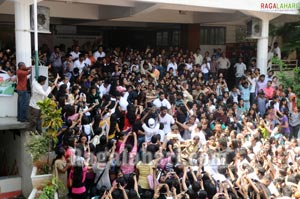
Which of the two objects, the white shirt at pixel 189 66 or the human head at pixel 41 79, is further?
the white shirt at pixel 189 66

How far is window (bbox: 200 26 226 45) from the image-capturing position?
18.5m

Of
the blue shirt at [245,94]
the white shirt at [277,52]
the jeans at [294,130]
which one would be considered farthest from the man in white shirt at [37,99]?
the white shirt at [277,52]

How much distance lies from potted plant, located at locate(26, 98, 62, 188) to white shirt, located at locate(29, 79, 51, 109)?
516mm

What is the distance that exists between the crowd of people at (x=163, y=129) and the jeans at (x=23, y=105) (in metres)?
0.02

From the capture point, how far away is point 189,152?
332 inches

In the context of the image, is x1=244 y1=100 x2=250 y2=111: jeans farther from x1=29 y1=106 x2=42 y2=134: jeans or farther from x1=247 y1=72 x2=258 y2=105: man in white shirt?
x1=29 y1=106 x2=42 y2=134: jeans

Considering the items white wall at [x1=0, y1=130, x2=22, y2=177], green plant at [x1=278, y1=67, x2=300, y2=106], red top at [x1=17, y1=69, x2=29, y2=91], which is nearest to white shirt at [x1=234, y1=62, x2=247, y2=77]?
green plant at [x1=278, y1=67, x2=300, y2=106]

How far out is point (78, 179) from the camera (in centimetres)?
744

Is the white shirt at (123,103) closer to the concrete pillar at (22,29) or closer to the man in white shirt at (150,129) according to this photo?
the man in white shirt at (150,129)

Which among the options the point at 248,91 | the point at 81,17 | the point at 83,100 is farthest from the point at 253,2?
the point at 83,100

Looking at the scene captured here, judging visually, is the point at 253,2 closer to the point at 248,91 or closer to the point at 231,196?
the point at 248,91

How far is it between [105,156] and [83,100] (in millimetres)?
2187

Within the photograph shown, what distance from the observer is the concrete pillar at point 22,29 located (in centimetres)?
1012

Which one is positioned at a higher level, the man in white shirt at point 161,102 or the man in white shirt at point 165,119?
the man in white shirt at point 161,102
